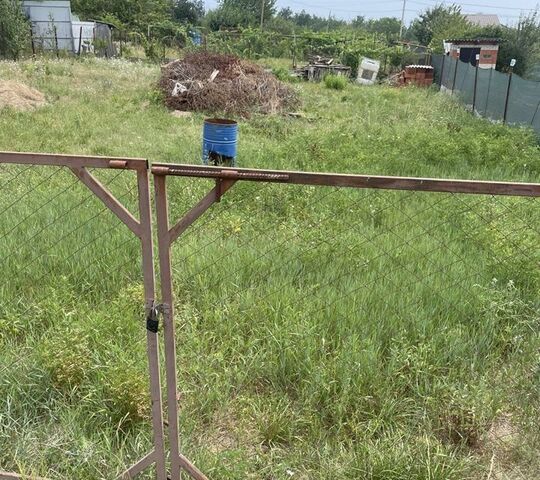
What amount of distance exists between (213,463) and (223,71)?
42.9 ft

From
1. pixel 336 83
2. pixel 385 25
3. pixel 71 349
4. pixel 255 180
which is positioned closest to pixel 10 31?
pixel 336 83

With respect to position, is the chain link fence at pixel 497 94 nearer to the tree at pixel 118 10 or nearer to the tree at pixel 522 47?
the tree at pixel 522 47

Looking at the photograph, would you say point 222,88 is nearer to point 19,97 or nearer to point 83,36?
point 19,97

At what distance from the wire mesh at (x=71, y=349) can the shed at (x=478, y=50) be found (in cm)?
2559

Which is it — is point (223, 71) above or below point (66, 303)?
above

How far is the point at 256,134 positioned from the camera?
1055cm

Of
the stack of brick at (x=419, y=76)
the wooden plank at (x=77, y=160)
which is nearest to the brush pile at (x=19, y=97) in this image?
the wooden plank at (x=77, y=160)

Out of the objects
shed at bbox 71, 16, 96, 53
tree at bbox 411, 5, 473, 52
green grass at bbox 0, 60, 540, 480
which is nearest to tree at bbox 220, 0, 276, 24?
tree at bbox 411, 5, 473, 52

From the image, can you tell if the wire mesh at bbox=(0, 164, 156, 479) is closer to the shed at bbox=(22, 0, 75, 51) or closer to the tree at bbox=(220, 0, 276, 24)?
the shed at bbox=(22, 0, 75, 51)

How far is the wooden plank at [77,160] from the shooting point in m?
1.77

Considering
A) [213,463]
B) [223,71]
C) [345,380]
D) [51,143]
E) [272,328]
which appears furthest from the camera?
[223,71]

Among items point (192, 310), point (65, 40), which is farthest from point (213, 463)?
point (65, 40)

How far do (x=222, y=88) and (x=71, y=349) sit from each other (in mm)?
11165

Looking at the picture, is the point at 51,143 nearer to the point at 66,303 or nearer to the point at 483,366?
the point at 66,303
